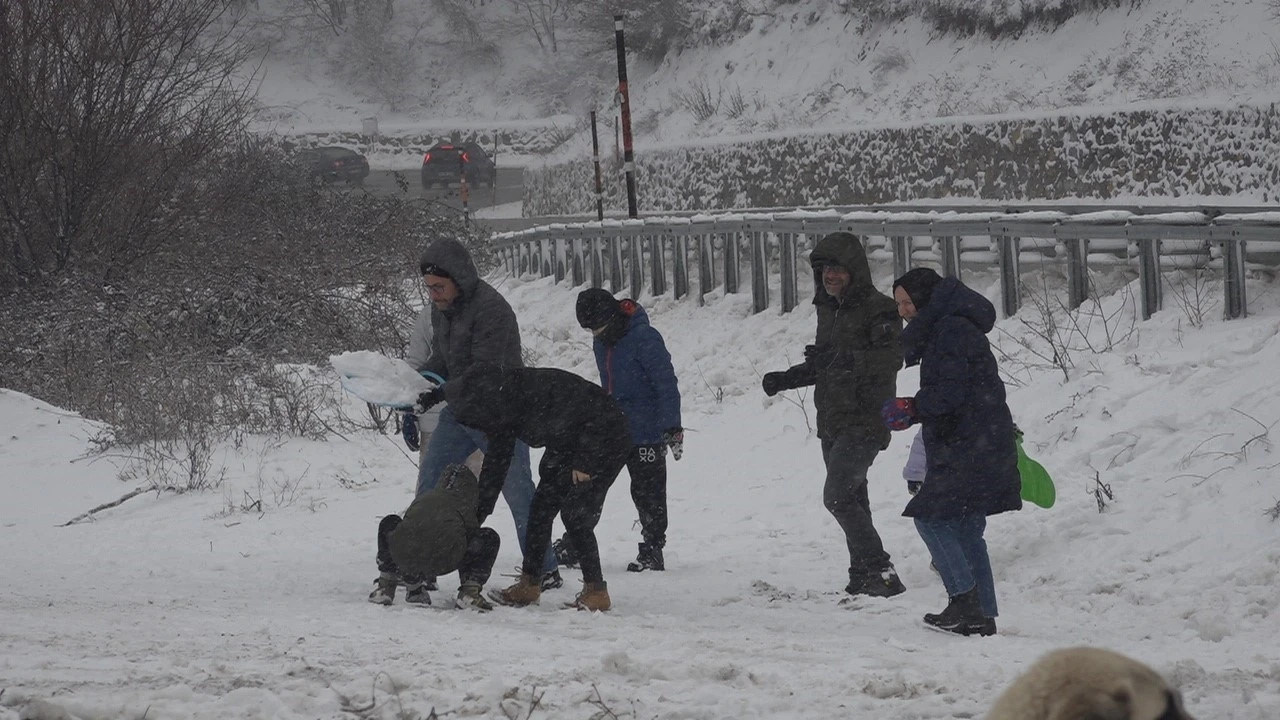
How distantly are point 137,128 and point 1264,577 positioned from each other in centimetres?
1595

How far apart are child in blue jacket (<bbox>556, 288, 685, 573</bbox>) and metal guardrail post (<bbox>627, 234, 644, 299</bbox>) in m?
12.7

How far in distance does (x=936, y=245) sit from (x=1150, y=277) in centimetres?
403

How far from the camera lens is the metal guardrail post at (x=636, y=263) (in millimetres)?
21453

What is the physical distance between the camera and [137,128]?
19.4 metres

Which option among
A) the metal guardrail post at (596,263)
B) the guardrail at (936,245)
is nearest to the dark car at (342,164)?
the guardrail at (936,245)

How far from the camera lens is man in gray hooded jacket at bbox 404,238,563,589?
7.30 metres

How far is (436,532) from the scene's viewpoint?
6.93 meters

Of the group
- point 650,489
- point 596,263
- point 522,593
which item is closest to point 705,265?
point 596,263

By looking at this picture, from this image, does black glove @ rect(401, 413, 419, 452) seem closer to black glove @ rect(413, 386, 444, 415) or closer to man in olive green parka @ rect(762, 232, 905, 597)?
black glove @ rect(413, 386, 444, 415)

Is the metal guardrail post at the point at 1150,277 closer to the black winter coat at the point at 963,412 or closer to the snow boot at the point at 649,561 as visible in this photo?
the snow boot at the point at 649,561

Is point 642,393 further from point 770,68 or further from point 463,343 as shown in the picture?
point 770,68

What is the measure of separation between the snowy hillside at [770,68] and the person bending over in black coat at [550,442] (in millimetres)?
15637

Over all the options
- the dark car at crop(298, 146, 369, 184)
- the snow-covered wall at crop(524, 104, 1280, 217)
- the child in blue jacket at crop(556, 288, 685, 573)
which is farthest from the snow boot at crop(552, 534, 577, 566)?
the dark car at crop(298, 146, 369, 184)

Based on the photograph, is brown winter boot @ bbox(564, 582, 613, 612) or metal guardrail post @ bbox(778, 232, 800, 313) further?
metal guardrail post @ bbox(778, 232, 800, 313)
